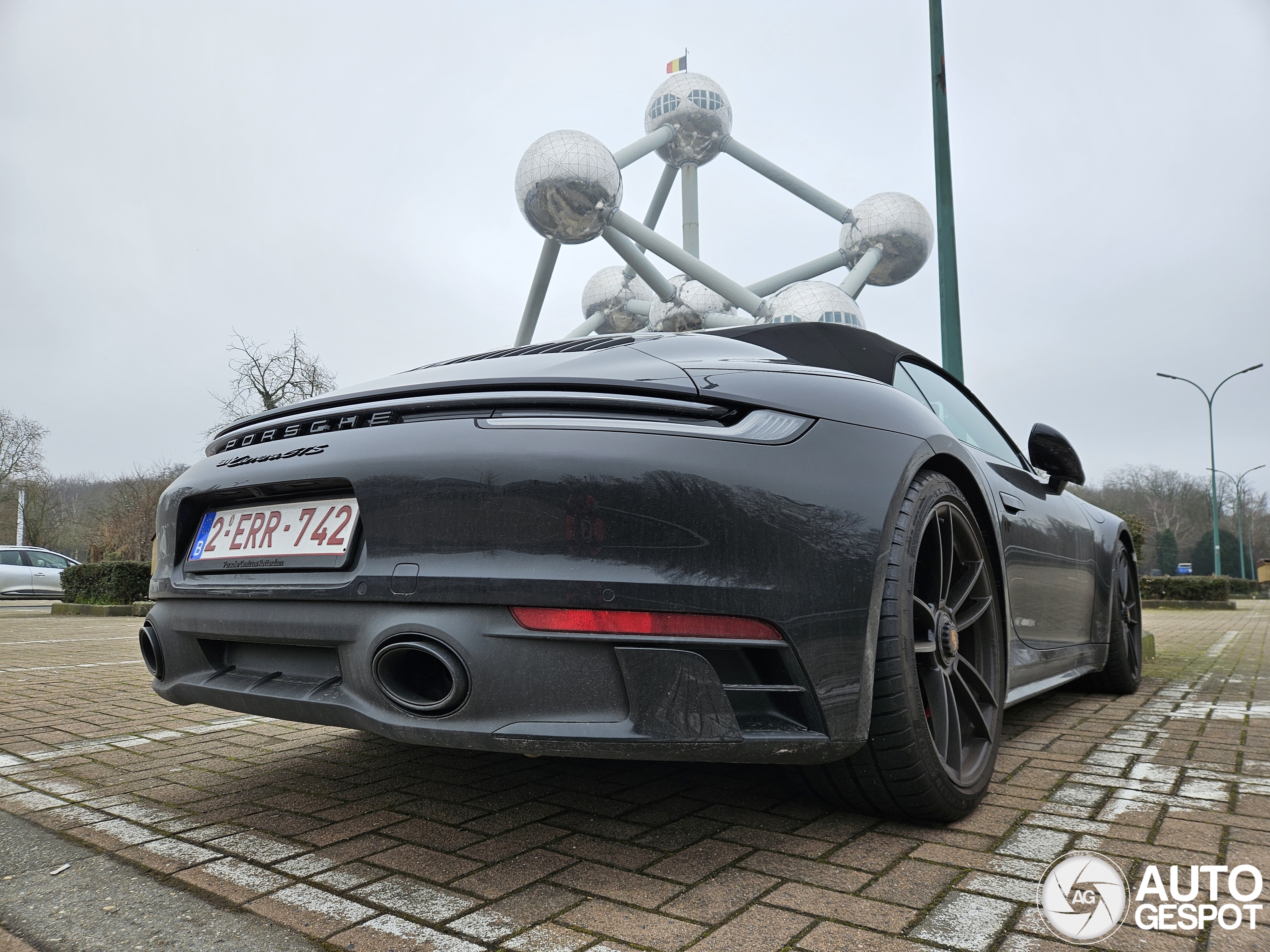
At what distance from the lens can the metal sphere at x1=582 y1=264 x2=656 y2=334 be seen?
35.1 meters

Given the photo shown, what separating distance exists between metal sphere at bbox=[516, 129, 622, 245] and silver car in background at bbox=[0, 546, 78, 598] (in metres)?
15.6

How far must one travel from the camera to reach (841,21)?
15.2 m

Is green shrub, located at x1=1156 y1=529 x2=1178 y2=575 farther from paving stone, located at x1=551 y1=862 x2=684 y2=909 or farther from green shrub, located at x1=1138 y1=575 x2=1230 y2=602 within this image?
paving stone, located at x1=551 y1=862 x2=684 y2=909

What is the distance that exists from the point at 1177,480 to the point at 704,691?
73847 millimetres

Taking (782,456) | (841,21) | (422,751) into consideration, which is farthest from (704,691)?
(841,21)

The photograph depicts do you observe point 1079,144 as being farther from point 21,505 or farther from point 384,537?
point 21,505

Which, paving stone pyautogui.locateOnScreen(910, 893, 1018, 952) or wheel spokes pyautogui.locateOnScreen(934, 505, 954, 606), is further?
wheel spokes pyautogui.locateOnScreen(934, 505, 954, 606)

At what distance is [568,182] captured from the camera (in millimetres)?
25266

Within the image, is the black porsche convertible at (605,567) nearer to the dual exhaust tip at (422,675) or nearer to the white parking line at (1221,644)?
the dual exhaust tip at (422,675)

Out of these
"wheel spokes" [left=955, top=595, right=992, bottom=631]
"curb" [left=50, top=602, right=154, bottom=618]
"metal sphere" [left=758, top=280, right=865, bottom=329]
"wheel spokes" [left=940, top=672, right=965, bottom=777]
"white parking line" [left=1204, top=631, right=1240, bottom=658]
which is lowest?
"curb" [left=50, top=602, right=154, bottom=618]

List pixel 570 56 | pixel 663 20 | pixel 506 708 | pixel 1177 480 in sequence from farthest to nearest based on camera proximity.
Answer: pixel 1177 480
pixel 663 20
pixel 570 56
pixel 506 708

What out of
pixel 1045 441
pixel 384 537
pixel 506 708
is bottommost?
pixel 506 708

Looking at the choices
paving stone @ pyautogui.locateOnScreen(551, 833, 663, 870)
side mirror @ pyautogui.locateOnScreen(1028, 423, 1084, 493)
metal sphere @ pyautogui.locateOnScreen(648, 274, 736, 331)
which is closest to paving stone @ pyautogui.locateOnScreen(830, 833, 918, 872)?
paving stone @ pyautogui.locateOnScreen(551, 833, 663, 870)

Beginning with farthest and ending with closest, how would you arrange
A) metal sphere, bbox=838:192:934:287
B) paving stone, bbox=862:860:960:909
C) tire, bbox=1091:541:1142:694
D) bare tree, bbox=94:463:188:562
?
1. metal sphere, bbox=838:192:934:287
2. bare tree, bbox=94:463:188:562
3. tire, bbox=1091:541:1142:694
4. paving stone, bbox=862:860:960:909
